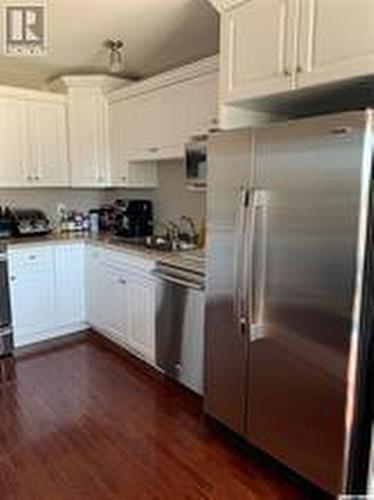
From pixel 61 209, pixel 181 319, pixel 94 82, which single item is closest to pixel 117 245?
pixel 181 319

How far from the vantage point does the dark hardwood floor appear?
6.95 ft

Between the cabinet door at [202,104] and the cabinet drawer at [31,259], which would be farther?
the cabinet drawer at [31,259]

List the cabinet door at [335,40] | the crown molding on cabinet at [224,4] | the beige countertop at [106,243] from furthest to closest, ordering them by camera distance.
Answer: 1. the beige countertop at [106,243]
2. the crown molding on cabinet at [224,4]
3. the cabinet door at [335,40]

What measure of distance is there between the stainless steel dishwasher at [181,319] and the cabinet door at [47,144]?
1774mm

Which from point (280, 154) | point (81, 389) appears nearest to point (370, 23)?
point (280, 154)

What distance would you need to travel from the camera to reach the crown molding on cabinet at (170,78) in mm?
2904

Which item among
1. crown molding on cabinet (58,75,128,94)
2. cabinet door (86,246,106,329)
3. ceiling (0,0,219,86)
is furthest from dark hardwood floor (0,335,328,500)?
crown molding on cabinet (58,75,128,94)

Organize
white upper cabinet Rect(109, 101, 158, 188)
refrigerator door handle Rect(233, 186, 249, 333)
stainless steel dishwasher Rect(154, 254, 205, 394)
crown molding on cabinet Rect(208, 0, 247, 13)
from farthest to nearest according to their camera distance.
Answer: white upper cabinet Rect(109, 101, 158, 188) < stainless steel dishwasher Rect(154, 254, 205, 394) < crown molding on cabinet Rect(208, 0, 247, 13) < refrigerator door handle Rect(233, 186, 249, 333)

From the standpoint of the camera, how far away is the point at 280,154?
2000 mm

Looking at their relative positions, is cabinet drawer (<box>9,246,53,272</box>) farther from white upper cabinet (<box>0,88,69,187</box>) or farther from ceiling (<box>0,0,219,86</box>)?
ceiling (<box>0,0,219,86</box>)

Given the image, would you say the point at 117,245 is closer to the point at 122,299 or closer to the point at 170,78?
the point at 122,299

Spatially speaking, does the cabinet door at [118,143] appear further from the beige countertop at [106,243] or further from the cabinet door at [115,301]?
the cabinet door at [115,301]

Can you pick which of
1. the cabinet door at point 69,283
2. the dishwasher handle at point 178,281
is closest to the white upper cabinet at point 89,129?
the cabinet door at point 69,283

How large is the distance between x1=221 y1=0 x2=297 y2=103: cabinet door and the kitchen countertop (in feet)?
3.66
